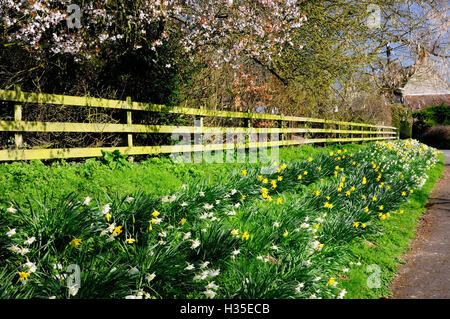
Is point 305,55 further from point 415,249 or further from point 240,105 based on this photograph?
point 415,249

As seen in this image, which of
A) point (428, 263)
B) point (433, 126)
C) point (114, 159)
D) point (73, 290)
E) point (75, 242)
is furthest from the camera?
point (433, 126)

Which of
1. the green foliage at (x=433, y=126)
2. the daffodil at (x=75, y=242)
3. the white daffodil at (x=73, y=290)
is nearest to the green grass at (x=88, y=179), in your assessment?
the daffodil at (x=75, y=242)

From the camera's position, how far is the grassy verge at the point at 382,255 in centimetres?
351

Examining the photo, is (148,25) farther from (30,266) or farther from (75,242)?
(30,266)

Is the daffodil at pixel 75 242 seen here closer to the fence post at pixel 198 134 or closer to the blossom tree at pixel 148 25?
the blossom tree at pixel 148 25

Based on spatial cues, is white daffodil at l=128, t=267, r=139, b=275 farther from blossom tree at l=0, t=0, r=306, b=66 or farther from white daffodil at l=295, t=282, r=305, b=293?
blossom tree at l=0, t=0, r=306, b=66

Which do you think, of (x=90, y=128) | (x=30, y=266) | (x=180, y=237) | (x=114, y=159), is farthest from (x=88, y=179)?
(x=30, y=266)

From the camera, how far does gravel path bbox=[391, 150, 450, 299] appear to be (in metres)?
3.51

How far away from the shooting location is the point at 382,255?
4.36 m

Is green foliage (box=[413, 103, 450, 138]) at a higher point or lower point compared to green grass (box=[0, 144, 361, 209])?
higher

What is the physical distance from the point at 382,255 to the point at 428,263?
50 cm

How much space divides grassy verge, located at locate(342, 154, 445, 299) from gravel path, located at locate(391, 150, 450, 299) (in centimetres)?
9

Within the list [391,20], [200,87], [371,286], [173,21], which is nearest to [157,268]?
[371,286]

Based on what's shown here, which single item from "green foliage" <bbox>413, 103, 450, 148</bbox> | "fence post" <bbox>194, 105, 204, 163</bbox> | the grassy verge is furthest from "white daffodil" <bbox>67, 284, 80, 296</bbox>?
"green foliage" <bbox>413, 103, 450, 148</bbox>
